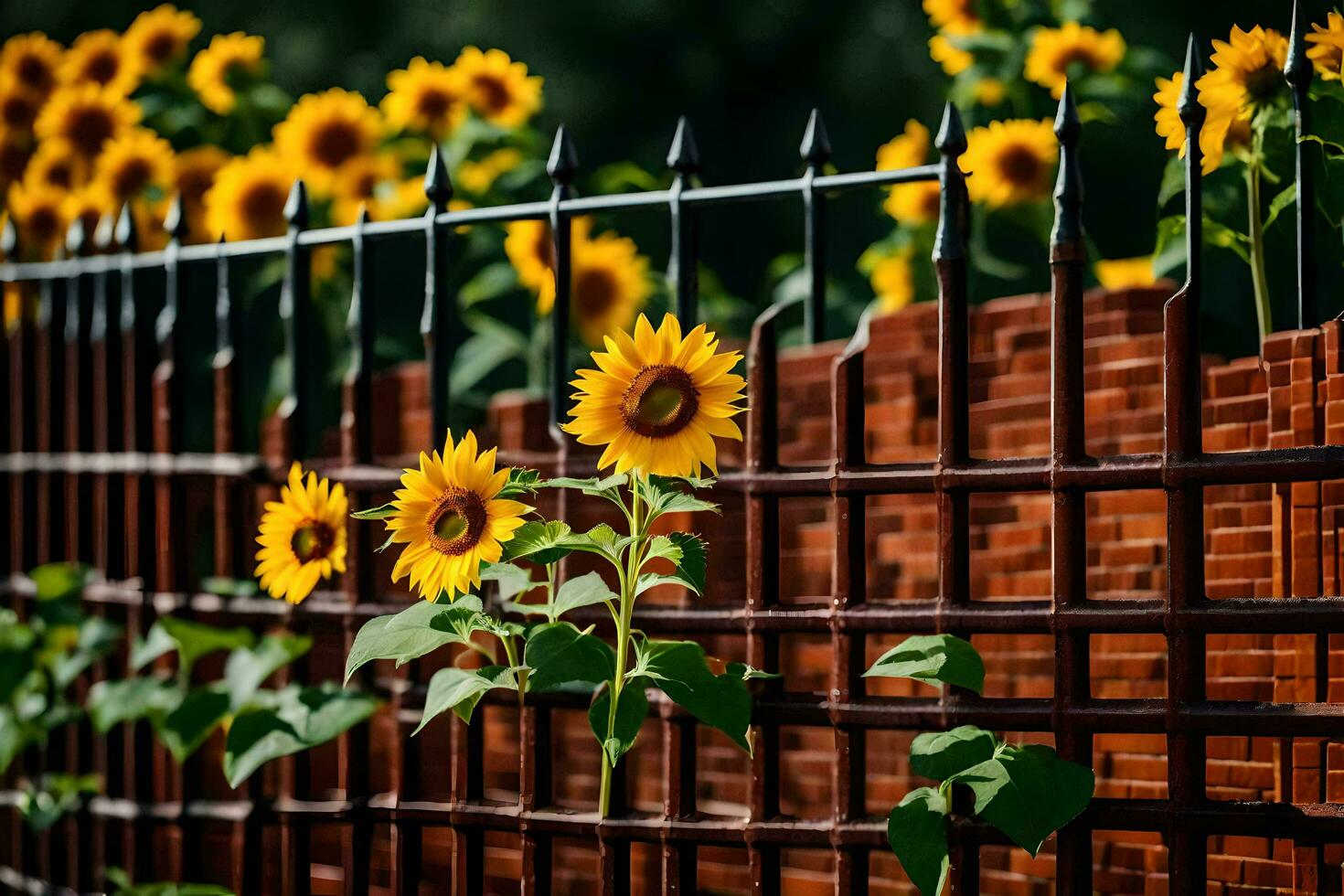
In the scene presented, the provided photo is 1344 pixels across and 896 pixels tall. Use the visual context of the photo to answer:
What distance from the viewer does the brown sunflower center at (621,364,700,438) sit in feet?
7.09

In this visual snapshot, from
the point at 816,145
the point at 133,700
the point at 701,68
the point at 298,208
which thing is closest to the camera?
the point at 816,145

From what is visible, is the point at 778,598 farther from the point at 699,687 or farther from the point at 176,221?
the point at 176,221

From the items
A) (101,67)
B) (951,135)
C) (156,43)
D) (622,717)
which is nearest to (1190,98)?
(951,135)

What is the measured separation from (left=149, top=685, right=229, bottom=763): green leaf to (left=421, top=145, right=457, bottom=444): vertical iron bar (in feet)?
2.10

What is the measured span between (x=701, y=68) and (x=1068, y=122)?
3257 millimetres

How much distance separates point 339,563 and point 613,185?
1.87m

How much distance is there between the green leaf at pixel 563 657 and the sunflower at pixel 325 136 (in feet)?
7.33

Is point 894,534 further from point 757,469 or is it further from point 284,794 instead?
point 284,794

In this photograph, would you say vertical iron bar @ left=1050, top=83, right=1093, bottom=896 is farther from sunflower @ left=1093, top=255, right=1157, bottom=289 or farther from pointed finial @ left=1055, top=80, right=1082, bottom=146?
sunflower @ left=1093, top=255, right=1157, bottom=289

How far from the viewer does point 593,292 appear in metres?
3.93

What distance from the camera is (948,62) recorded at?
13.7ft

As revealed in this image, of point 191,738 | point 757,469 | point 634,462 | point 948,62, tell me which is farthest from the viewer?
point 948,62

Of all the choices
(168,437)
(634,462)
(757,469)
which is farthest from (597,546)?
(168,437)

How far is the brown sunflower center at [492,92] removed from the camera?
166 inches
